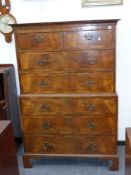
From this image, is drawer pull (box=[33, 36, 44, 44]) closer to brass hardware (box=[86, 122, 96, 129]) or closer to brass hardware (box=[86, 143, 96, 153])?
brass hardware (box=[86, 122, 96, 129])

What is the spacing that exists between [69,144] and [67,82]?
2.00 ft

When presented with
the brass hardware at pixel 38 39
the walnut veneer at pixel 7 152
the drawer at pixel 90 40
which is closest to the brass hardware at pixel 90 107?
the drawer at pixel 90 40

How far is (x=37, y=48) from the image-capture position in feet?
7.32

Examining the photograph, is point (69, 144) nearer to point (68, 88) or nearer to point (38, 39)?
point (68, 88)

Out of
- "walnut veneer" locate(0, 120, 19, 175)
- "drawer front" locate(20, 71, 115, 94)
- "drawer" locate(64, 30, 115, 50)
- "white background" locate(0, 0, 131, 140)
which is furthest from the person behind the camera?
"white background" locate(0, 0, 131, 140)

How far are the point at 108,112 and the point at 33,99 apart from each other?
0.70 meters

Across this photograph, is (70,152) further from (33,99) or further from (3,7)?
(3,7)

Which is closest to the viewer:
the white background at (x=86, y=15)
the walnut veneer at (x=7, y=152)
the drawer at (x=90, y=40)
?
the walnut veneer at (x=7, y=152)

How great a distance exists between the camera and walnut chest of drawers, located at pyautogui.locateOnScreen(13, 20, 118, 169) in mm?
2162

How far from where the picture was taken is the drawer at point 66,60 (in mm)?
2174

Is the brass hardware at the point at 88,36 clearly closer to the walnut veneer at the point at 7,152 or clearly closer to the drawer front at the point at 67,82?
the drawer front at the point at 67,82

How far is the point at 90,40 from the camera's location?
2152 millimetres

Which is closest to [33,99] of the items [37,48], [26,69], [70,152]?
[26,69]

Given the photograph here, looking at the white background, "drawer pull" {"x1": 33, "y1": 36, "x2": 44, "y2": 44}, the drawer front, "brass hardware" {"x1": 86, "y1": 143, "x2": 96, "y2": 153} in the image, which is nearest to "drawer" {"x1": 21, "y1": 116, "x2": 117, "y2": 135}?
"brass hardware" {"x1": 86, "y1": 143, "x2": 96, "y2": 153}
